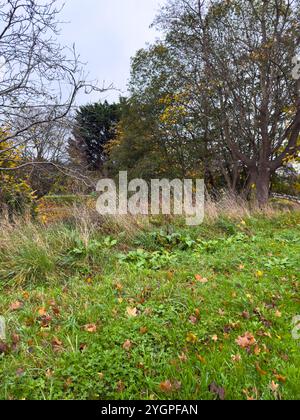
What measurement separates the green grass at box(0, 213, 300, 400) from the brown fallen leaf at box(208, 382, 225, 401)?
0.08 feet

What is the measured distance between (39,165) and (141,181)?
25.0 feet

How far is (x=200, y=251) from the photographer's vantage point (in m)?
4.34

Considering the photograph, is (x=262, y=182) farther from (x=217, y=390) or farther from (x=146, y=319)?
(x=217, y=390)

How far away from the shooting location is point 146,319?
8.09 feet

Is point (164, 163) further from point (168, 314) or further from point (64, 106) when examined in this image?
point (168, 314)

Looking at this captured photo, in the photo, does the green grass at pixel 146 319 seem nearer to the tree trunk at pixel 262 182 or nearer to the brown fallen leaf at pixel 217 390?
the brown fallen leaf at pixel 217 390

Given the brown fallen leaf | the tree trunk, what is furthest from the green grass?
the tree trunk

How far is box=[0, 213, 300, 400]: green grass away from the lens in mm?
1810

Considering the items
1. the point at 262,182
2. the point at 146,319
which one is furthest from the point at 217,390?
the point at 262,182

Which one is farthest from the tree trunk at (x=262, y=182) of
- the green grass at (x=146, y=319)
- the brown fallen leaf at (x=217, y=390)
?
the brown fallen leaf at (x=217, y=390)

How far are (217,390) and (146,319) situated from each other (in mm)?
883

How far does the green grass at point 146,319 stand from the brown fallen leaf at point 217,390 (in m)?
0.03

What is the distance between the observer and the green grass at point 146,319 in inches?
71.2

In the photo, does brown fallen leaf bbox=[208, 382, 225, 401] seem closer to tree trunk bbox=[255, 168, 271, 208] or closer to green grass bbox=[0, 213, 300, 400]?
green grass bbox=[0, 213, 300, 400]
